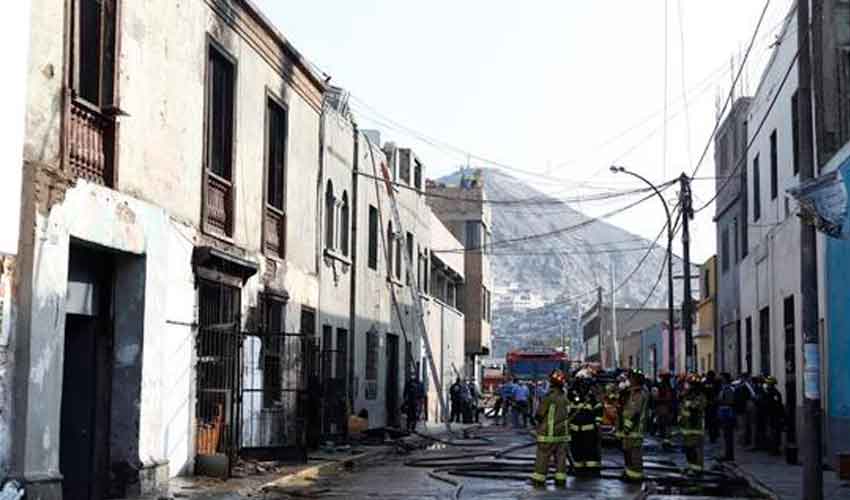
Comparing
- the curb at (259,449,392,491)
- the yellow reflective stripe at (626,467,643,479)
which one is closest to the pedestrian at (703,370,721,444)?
the yellow reflective stripe at (626,467,643,479)

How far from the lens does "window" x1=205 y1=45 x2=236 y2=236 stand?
18812mm

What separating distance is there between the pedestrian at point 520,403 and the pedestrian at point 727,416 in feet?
52.8

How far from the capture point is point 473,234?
204 feet

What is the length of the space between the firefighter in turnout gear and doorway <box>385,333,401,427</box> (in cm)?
1400

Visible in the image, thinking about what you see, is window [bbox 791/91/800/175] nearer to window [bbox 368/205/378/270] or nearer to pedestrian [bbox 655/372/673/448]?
pedestrian [bbox 655/372/673/448]

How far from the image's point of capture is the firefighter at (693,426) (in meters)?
20.7

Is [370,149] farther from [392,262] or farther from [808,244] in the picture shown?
[808,244]

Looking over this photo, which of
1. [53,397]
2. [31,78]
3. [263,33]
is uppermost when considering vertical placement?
[263,33]

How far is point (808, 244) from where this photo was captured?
15148mm

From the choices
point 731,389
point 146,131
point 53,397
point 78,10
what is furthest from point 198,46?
point 731,389

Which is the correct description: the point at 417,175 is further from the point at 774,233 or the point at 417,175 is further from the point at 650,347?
the point at 650,347

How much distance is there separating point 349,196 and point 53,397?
56.3 feet

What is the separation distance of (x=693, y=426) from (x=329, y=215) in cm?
1038

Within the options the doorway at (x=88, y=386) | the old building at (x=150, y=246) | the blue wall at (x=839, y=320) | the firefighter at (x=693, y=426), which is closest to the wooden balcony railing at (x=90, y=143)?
the old building at (x=150, y=246)
